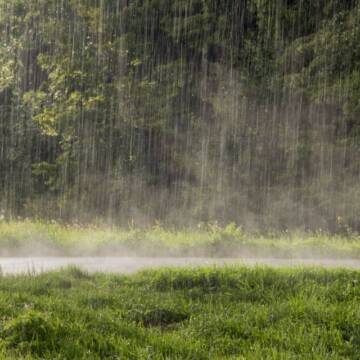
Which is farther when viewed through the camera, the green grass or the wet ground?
the wet ground

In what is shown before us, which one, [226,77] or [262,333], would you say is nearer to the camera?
[262,333]

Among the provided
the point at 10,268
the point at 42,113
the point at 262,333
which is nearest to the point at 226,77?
the point at 42,113

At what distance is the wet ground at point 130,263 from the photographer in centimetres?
1098

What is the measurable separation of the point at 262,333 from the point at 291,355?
74 cm

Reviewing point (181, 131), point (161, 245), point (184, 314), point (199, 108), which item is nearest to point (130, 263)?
point (161, 245)

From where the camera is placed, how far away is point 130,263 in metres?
11.6

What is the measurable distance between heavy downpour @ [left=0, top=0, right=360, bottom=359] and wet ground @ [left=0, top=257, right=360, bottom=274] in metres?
0.16

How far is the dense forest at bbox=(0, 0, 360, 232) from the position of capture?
60.6ft

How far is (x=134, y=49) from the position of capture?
2123 centimetres

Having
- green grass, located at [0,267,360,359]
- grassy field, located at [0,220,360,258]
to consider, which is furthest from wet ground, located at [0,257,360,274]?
green grass, located at [0,267,360,359]

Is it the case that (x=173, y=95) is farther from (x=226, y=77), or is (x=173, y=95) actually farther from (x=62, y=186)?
(x=62, y=186)

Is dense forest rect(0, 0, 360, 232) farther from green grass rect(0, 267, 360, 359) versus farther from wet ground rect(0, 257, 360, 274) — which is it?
green grass rect(0, 267, 360, 359)

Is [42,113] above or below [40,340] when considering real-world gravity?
above

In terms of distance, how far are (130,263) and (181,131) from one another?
9.55m
